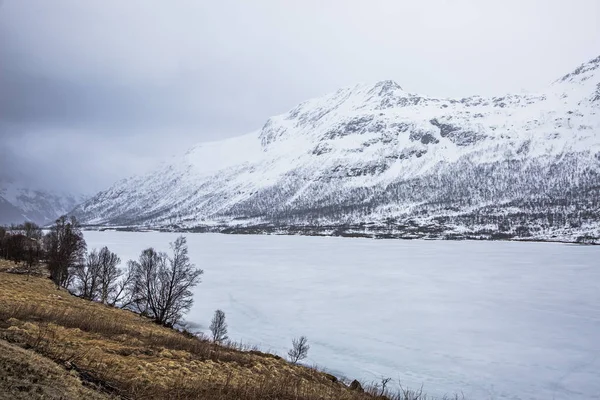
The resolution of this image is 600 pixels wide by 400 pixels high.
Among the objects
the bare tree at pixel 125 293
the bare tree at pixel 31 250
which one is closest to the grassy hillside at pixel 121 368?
the bare tree at pixel 125 293

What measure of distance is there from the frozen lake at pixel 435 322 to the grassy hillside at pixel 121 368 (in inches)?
544

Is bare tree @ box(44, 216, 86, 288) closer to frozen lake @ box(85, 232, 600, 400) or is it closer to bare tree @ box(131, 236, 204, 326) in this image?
bare tree @ box(131, 236, 204, 326)

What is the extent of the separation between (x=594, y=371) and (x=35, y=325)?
33.1 metres

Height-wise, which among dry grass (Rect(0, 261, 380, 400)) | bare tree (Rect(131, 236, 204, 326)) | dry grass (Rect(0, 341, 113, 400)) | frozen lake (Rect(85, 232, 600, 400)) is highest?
dry grass (Rect(0, 341, 113, 400))

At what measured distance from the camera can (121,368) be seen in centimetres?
1095

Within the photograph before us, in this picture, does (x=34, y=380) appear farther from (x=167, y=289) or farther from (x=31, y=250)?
(x=31, y=250)

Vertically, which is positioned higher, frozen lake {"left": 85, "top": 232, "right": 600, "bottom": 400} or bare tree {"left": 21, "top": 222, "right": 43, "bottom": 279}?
bare tree {"left": 21, "top": 222, "right": 43, "bottom": 279}

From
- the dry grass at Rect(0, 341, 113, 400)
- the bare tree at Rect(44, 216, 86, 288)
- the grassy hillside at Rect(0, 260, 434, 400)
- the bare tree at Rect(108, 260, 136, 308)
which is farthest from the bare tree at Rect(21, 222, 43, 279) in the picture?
the dry grass at Rect(0, 341, 113, 400)

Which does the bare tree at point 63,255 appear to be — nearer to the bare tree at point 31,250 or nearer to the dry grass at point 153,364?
the bare tree at point 31,250

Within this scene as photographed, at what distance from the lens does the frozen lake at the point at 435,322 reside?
2755 centimetres

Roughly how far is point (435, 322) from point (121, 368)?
122 feet

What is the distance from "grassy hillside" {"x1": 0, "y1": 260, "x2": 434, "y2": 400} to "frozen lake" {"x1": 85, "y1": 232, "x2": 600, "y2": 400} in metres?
13.8

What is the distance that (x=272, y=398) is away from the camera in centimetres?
1029

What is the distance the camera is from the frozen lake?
90.4ft
